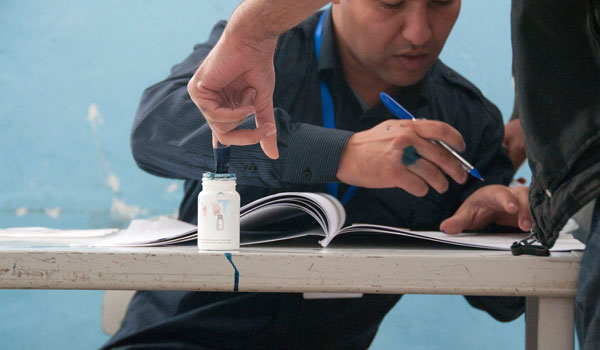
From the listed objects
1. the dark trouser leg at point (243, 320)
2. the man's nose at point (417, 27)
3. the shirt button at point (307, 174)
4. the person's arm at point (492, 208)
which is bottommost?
the dark trouser leg at point (243, 320)

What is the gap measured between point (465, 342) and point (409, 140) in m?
2.20

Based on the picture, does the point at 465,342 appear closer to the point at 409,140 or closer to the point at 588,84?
the point at 409,140

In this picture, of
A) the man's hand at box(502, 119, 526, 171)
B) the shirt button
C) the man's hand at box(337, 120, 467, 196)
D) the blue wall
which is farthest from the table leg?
the blue wall

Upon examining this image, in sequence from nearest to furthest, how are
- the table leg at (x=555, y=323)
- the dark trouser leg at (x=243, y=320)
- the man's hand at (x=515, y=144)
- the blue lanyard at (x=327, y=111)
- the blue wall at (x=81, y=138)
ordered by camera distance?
1. the table leg at (x=555, y=323)
2. the dark trouser leg at (x=243, y=320)
3. the blue lanyard at (x=327, y=111)
4. the man's hand at (x=515, y=144)
5. the blue wall at (x=81, y=138)

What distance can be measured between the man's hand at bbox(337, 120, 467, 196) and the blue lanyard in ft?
0.99

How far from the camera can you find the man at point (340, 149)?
104 centimetres

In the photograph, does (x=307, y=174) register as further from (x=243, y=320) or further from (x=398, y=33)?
(x=398, y=33)

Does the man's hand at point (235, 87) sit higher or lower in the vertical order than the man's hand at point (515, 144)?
Result: higher

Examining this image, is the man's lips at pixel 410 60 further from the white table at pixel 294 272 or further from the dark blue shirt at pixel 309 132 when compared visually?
the white table at pixel 294 272

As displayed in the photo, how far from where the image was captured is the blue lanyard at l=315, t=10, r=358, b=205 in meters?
1.44

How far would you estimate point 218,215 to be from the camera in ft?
2.49

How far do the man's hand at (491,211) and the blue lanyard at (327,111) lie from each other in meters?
0.35

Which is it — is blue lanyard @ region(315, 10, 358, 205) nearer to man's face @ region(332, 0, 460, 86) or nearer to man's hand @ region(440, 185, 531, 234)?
man's face @ region(332, 0, 460, 86)

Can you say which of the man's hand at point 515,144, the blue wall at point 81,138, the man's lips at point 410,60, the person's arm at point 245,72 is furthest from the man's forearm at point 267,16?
the blue wall at point 81,138
